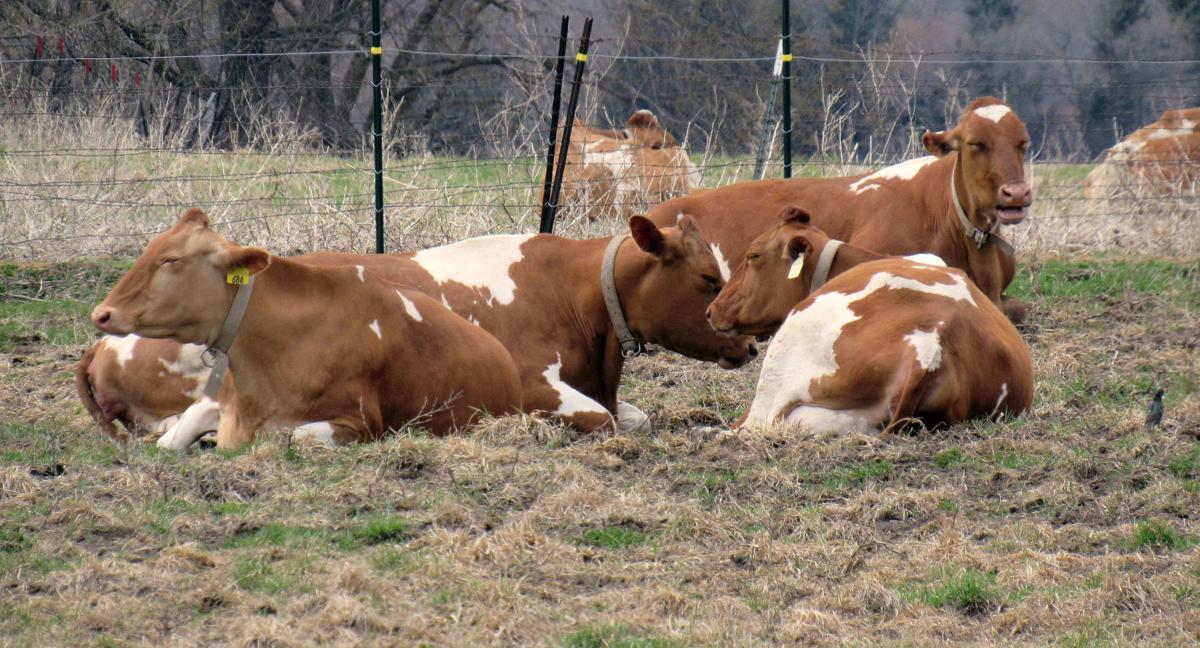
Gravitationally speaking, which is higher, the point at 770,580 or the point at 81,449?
the point at 770,580

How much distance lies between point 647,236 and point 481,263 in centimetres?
83

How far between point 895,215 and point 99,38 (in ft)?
47.3

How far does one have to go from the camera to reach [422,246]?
11.2m

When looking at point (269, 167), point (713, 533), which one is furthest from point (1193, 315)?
point (269, 167)

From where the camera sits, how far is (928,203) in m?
8.81

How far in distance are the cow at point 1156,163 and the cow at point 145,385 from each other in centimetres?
923

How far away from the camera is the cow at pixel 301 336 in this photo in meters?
5.71

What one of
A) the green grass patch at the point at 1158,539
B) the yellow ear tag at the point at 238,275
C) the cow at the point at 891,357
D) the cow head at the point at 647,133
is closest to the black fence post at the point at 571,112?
the cow head at the point at 647,133

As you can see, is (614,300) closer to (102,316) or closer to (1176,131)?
(102,316)

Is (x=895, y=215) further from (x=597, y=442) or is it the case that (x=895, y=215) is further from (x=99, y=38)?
(x=99, y=38)

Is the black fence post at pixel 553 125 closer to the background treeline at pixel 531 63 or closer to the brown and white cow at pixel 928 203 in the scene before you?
the background treeline at pixel 531 63

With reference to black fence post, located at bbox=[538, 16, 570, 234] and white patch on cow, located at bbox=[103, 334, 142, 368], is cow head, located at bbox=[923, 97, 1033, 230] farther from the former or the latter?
white patch on cow, located at bbox=[103, 334, 142, 368]

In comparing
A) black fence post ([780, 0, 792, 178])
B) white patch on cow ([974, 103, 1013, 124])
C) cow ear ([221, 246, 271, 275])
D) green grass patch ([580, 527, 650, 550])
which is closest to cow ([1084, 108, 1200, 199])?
black fence post ([780, 0, 792, 178])

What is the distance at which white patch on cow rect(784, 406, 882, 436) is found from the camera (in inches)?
239
